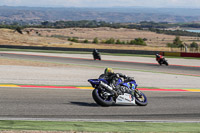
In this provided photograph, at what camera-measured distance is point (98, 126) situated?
8414mm

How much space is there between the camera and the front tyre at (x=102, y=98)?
10.8 meters

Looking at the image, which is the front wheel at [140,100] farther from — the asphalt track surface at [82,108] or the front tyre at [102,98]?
the front tyre at [102,98]

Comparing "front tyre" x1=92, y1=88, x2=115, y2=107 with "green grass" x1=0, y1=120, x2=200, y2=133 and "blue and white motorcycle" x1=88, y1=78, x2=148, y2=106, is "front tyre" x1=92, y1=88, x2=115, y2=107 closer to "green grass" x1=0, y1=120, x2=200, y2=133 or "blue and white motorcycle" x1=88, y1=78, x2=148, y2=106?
"blue and white motorcycle" x1=88, y1=78, x2=148, y2=106

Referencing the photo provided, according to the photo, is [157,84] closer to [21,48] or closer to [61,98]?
[61,98]

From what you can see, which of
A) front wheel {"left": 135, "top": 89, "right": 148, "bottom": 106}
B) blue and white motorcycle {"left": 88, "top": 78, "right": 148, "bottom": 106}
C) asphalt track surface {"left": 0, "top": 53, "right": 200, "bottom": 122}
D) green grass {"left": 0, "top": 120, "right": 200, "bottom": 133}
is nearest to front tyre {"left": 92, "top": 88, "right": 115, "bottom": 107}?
blue and white motorcycle {"left": 88, "top": 78, "right": 148, "bottom": 106}

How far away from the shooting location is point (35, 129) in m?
7.58

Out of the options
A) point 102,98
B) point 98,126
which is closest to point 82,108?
point 102,98

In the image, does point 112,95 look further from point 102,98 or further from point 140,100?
point 140,100

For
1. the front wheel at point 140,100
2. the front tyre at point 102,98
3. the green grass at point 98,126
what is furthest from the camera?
the front wheel at point 140,100

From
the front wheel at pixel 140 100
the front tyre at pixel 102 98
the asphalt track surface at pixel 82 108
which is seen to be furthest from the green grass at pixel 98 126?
the front wheel at pixel 140 100

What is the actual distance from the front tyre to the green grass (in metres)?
1.98

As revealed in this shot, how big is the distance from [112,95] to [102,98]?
34 centimetres

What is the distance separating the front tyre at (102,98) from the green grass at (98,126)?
198cm

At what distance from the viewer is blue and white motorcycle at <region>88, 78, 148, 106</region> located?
10844 millimetres
